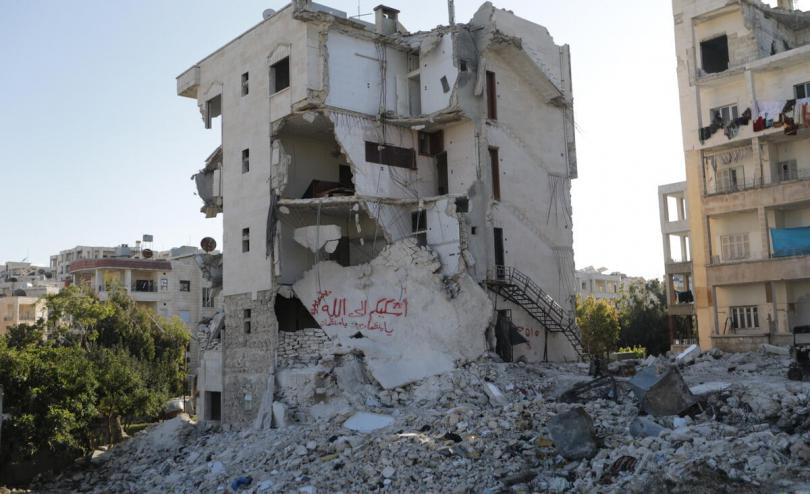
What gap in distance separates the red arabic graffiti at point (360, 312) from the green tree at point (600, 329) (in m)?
33.8

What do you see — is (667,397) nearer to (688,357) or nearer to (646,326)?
(688,357)

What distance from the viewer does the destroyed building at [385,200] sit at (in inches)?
1200

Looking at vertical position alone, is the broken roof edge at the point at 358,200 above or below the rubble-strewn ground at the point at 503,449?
above

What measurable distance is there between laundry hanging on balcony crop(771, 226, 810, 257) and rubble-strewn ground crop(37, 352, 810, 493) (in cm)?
712

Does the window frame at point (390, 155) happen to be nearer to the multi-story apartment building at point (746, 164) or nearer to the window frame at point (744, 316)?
the multi-story apartment building at point (746, 164)

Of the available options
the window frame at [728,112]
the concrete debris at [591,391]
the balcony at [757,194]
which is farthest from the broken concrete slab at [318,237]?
the window frame at [728,112]

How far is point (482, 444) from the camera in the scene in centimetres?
2059

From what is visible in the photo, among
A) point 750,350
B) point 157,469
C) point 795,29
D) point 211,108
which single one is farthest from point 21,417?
point 795,29

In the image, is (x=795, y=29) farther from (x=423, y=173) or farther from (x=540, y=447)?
(x=540, y=447)

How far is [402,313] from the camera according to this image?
99.6 ft

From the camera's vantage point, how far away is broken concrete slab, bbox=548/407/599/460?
1866cm

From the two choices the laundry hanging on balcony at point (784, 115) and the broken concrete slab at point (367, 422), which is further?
the laundry hanging on balcony at point (784, 115)

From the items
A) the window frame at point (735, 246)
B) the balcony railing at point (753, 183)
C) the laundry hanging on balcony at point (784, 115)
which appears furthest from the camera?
the window frame at point (735, 246)

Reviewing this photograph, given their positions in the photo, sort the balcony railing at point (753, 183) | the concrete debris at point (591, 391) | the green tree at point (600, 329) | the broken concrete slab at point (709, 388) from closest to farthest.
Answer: the broken concrete slab at point (709, 388)
the concrete debris at point (591, 391)
the balcony railing at point (753, 183)
the green tree at point (600, 329)
